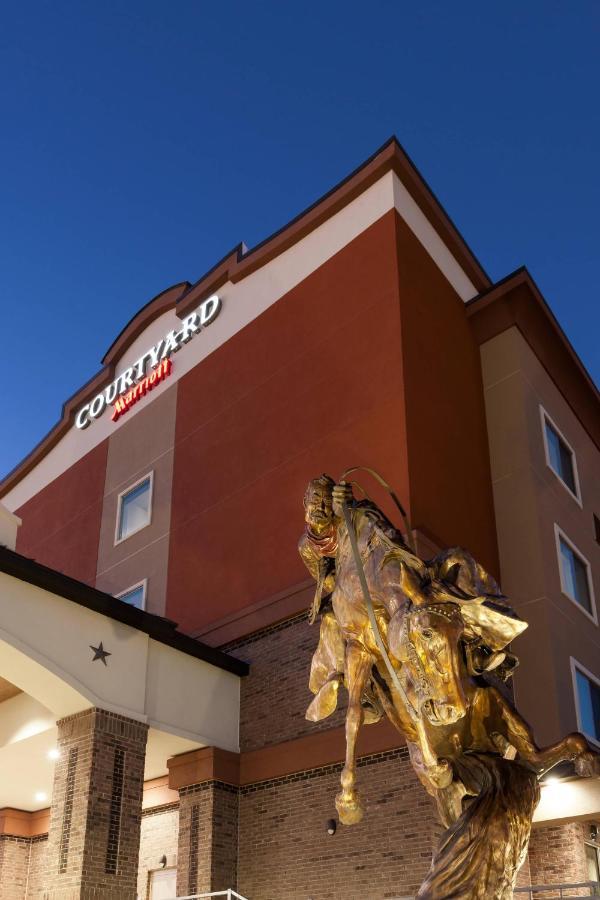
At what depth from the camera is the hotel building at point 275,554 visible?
15344 mm

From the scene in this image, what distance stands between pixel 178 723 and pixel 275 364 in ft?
28.0

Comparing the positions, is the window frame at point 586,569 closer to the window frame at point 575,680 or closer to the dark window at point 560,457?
the window frame at point 575,680

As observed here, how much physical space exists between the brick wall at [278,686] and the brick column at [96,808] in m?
2.72

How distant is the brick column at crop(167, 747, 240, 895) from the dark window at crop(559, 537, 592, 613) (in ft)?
26.9

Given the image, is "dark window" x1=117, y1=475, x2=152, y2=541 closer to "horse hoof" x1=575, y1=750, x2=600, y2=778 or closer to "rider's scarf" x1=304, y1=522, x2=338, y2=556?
"rider's scarf" x1=304, y1=522, x2=338, y2=556

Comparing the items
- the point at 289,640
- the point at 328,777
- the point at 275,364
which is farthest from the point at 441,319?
the point at 328,777

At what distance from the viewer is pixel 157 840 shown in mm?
19031

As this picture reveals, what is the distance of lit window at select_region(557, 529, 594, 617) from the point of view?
68.6ft

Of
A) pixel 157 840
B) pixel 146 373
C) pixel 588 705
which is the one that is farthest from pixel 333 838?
pixel 146 373

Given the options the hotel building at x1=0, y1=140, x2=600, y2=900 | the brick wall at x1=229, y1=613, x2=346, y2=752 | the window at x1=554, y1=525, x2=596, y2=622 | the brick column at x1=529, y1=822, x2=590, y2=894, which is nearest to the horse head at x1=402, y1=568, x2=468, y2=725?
the hotel building at x1=0, y1=140, x2=600, y2=900

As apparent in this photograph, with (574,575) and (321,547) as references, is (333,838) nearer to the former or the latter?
(321,547)

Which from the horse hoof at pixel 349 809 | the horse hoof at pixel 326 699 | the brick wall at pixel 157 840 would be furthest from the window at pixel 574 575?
the horse hoof at pixel 349 809

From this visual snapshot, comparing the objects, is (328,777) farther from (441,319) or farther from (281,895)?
(441,319)

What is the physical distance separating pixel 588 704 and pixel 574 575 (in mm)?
3257
